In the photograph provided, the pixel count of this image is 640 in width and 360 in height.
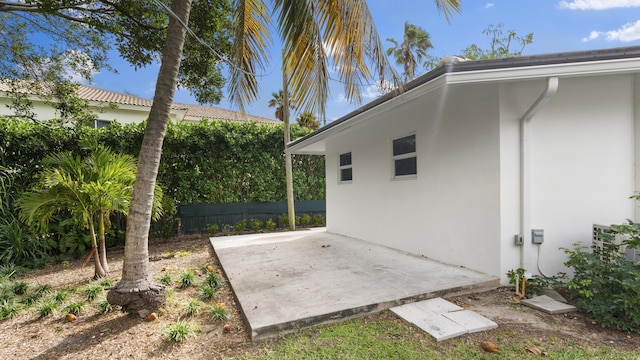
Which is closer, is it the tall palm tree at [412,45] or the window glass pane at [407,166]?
the window glass pane at [407,166]

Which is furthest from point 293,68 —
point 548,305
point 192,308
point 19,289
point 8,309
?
point 19,289

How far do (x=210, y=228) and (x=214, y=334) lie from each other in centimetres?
625

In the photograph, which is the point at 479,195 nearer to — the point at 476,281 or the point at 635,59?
the point at 476,281

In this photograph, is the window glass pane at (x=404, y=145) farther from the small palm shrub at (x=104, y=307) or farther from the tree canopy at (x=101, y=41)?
the small palm shrub at (x=104, y=307)

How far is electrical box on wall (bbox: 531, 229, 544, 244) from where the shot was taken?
3.86 m

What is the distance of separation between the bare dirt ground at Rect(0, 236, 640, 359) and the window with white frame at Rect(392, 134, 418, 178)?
8.24ft

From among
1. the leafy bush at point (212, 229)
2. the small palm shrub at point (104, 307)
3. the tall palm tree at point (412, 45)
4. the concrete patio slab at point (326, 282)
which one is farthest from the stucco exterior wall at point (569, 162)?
the tall palm tree at point (412, 45)

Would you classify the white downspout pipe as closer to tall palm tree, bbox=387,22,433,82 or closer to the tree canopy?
the tree canopy

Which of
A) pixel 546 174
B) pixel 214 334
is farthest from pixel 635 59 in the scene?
pixel 214 334

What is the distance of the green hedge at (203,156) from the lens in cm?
665

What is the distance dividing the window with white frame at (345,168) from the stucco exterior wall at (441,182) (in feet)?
2.22

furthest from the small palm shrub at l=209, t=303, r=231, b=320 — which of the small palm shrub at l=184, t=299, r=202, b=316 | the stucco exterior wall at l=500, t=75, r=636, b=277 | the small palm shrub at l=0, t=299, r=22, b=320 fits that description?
the stucco exterior wall at l=500, t=75, r=636, b=277

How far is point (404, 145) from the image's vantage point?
5793 mm

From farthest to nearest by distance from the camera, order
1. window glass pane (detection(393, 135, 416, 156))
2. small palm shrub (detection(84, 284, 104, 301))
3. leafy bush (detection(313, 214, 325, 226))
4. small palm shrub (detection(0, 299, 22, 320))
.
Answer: leafy bush (detection(313, 214, 325, 226)), window glass pane (detection(393, 135, 416, 156)), small palm shrub (detection(84, 284, 104, 301)), small palm shrub (detection(0, 299, 22, 320))
